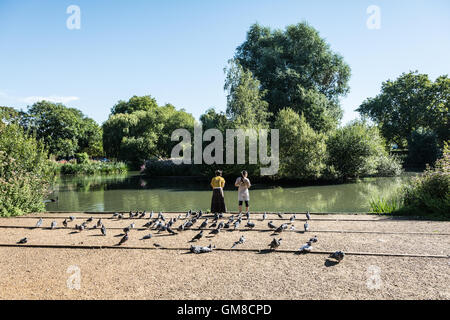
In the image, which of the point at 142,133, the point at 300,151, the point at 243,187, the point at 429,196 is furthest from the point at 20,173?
the point at 142,133

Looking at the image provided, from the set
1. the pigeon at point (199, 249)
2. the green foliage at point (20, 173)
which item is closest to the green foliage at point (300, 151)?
the green foliage at point (20, 173)

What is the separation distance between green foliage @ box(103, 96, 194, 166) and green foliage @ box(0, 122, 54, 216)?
1466 inches

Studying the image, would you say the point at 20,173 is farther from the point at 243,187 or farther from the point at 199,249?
the point at 199,249

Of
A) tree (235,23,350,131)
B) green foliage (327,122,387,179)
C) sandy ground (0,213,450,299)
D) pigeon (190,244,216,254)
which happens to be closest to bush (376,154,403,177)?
green foliage (327,122,387,179)

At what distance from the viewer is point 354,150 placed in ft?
104

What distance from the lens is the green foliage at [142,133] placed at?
176 ft

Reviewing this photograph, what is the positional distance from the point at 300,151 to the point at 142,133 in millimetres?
→ 36230

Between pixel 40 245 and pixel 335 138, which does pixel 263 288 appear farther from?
pixel 335 138

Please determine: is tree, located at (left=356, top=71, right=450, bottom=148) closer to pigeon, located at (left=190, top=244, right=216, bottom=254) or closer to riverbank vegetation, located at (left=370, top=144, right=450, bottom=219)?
riverbank vegetation, located at (left=370, top=144, right=450, bottom=219)

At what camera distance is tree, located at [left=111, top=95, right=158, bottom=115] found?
70.3m

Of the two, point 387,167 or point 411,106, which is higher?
point 411,106

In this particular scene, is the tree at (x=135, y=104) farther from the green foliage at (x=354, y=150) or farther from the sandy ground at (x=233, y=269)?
the sandy ground at (x=233, y=269)

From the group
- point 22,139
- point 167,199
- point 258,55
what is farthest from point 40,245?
point 258,55

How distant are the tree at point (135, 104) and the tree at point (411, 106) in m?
46.7
